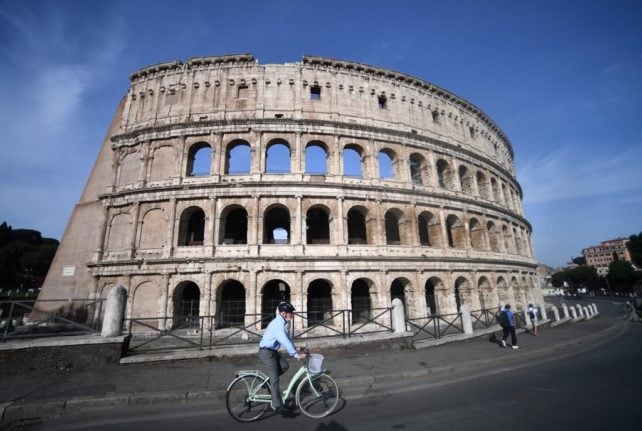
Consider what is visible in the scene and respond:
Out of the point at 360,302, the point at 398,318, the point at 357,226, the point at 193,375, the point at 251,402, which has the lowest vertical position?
the point at 193,375

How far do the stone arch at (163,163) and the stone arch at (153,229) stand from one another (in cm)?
234

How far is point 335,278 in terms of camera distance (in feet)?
52.1

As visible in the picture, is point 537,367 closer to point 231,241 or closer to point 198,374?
point 198,374

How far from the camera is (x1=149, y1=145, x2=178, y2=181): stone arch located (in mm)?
17828

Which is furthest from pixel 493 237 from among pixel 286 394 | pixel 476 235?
pixel 286 394

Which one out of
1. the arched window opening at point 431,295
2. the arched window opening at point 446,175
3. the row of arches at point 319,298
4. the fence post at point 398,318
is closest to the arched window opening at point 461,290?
the row of arches at point 319,298

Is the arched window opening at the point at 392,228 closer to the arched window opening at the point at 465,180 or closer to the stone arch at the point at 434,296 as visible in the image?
the stone arch at the point at 434,296

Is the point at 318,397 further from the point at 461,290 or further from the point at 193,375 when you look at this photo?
the point at 461,290

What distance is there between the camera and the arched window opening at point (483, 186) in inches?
938

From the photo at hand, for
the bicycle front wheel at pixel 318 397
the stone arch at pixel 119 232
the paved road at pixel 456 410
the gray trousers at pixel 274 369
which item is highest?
the stone arch at pixel 119 232

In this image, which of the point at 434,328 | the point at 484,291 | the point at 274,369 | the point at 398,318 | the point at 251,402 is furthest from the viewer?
the point at 484,291

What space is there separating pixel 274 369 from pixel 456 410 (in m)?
3.20

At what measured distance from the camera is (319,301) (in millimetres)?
17984

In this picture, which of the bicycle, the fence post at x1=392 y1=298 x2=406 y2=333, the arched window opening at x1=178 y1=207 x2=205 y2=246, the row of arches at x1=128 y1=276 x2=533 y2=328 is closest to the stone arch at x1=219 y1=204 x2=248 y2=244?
the arched window opening at x1=178 y1=207 x2=205 y2=246
